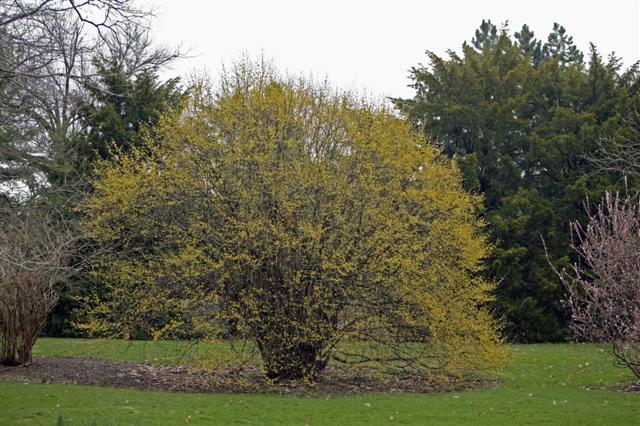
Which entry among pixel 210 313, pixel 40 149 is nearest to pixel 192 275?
pixel 210 313

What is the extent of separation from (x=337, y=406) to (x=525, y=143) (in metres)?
17.7

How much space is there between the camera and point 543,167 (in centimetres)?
2650

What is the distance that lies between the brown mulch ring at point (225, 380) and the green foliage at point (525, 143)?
34.8ft

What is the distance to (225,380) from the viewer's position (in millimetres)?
13344

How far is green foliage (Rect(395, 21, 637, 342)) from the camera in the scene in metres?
24.2

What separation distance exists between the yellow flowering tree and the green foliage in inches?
427

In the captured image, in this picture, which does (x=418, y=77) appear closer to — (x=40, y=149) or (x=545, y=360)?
(x=545, y=360)

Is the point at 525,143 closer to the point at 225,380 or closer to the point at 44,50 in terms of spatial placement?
the point at 225,380

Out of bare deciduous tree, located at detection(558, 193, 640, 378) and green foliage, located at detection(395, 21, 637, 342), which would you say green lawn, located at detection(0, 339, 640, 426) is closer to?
bare deciduous tree, located at detection(558, 193, 640, 378)

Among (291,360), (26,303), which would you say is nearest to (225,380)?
(291,360)

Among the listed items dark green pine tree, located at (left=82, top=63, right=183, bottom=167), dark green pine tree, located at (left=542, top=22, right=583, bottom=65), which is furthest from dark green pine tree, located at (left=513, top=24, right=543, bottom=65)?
dark green pine tree, located at (left=82, top=63, right=183, bottom=167)

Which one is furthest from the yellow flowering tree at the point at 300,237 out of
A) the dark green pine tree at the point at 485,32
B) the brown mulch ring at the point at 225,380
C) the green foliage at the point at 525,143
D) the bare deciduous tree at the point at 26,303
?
the dark green pine tree at the point at 485,32

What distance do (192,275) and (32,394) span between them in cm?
312

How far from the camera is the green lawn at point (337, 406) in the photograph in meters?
9.70
